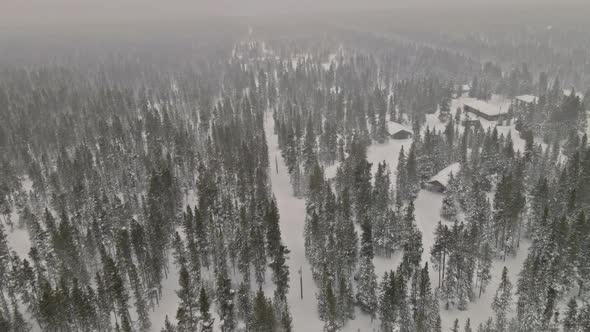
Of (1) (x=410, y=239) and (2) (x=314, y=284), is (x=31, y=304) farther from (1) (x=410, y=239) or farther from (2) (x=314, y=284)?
(1) (x=410, y=239)

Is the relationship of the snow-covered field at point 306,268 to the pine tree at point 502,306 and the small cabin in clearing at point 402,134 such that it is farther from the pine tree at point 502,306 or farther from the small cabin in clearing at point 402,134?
the small cabin in clearing at point 402,134

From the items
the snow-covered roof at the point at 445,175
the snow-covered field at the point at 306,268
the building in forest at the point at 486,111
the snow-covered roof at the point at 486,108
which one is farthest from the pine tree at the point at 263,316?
the snow-covered roof at the point at 486,108

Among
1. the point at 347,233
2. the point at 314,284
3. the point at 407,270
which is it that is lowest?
the point at 314,284

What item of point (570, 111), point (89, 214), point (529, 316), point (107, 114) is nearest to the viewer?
point (529, 316)

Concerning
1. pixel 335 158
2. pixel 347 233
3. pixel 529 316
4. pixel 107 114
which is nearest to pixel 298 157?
pixel 335 158

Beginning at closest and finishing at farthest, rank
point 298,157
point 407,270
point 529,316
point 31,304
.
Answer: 1. point 529,316
2. point 31,304
3. point 407,270
4. point 298,157

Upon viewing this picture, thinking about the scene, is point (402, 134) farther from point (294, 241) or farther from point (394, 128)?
point (294, 241)
